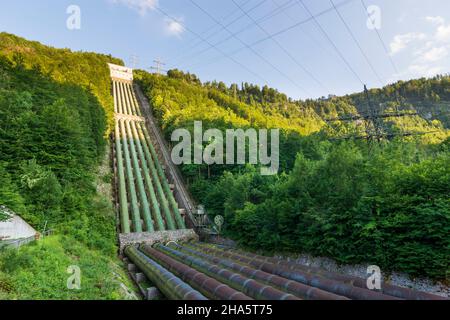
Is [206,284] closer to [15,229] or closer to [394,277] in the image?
[394,277]

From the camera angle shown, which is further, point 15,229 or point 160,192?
point 160,192

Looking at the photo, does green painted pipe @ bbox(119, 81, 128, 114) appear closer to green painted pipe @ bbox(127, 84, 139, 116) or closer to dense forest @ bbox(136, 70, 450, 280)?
green painted pipe @ bbox(127, 84, 139, 116)

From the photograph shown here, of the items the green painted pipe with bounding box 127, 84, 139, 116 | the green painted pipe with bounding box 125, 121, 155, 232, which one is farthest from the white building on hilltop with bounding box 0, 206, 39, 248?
the green painted pipe with bounding box 127, 84, 139, 116

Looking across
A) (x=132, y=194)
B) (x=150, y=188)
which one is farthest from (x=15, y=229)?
(x=150, y=188)

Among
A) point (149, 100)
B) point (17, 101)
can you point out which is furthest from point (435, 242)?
point (149, 100)

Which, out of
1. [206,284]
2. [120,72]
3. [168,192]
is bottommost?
[206,284]
